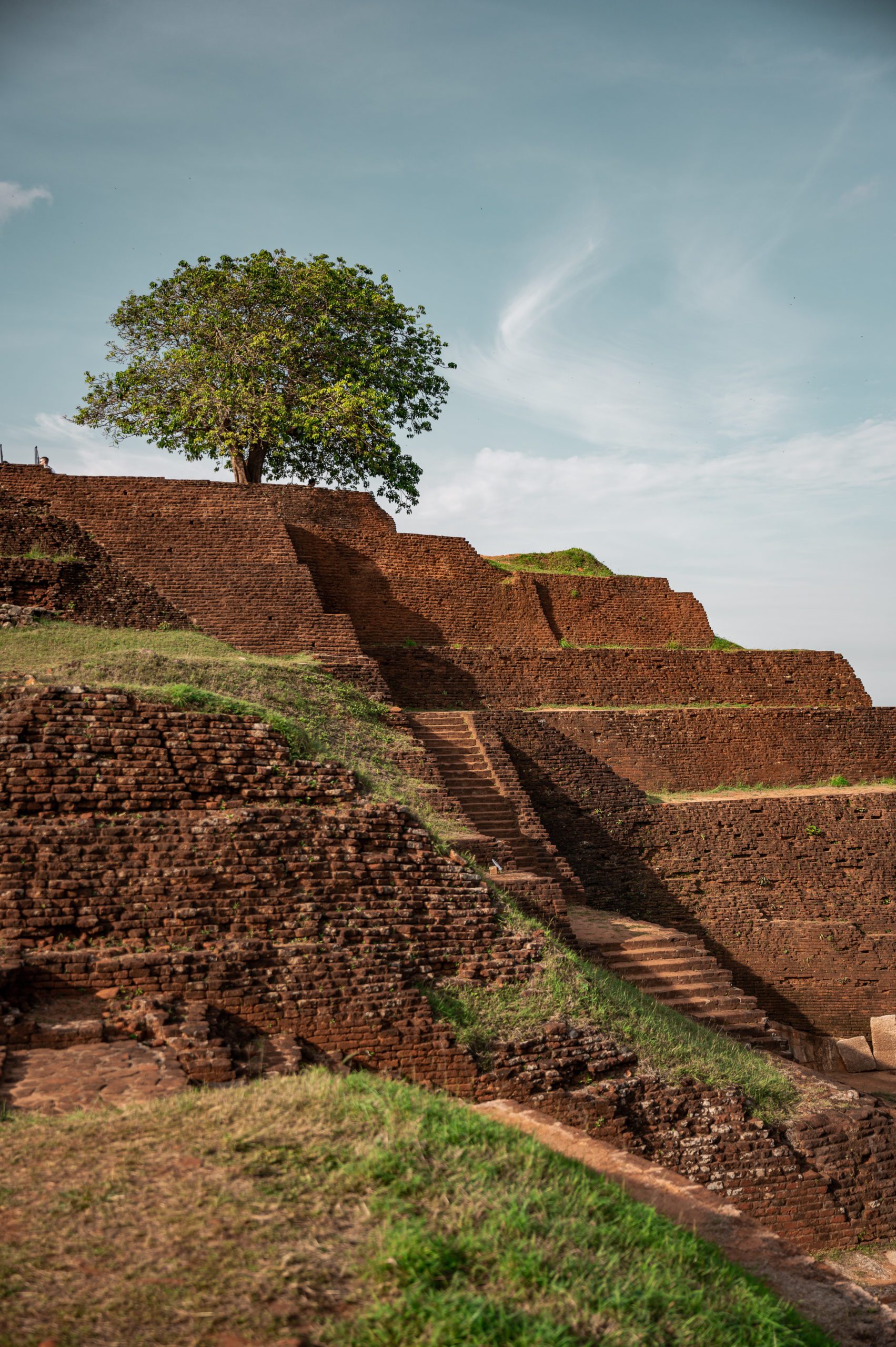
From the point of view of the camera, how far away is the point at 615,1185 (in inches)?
179

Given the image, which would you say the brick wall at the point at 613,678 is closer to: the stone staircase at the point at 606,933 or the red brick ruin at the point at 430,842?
the red brick ruin at the point at 430,842

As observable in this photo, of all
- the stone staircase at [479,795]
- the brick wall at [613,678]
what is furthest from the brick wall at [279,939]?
the brick wall at [613,678]

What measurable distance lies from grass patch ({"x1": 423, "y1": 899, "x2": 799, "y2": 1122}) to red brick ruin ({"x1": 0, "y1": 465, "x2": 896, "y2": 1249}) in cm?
13

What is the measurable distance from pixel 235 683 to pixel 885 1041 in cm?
929

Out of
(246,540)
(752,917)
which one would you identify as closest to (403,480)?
(246,540)

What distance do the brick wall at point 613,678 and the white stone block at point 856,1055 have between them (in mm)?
6479

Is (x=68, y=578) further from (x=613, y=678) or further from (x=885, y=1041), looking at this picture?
(x=885, y=1041)

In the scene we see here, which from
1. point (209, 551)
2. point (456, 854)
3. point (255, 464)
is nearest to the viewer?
point (456, 854)

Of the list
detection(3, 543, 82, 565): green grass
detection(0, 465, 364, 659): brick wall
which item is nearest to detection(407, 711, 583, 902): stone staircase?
detection(0, 465, 364, 659): brick wall

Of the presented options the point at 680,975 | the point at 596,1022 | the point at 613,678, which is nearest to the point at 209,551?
the point at 613,678

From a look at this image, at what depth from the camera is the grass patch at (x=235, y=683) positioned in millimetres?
8195

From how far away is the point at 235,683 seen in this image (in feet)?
33.4

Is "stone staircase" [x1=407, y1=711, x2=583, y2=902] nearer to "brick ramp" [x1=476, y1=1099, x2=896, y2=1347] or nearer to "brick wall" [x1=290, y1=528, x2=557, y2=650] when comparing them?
"brick wall" [x1=290, y1=528, x2=557, y2=650]

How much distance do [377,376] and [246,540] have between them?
7135 mm
